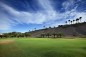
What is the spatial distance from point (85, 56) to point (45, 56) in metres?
7.61

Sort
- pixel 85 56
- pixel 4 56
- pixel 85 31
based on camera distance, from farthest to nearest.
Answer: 1. pixel 85 31
2. pixel 4 56
3. pixel 85 56

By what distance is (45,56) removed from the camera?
20.5 m

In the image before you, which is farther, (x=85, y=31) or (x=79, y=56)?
(x=85, y=31)

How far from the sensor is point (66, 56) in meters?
19.9

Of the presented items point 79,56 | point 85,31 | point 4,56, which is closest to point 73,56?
point 79,56

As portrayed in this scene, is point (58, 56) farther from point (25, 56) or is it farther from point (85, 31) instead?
point (85, 31)

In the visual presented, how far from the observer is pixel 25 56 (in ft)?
67.3

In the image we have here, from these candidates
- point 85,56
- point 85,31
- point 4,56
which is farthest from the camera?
point 85,31

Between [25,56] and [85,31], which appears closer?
[25,56]

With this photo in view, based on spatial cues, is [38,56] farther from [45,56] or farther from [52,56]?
[52,56]

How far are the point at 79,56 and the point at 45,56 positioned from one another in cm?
651

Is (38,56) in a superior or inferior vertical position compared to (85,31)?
inferior

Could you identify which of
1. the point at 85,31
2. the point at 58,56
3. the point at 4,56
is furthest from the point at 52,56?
the point at 85,31

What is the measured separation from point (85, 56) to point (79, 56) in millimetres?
1105
